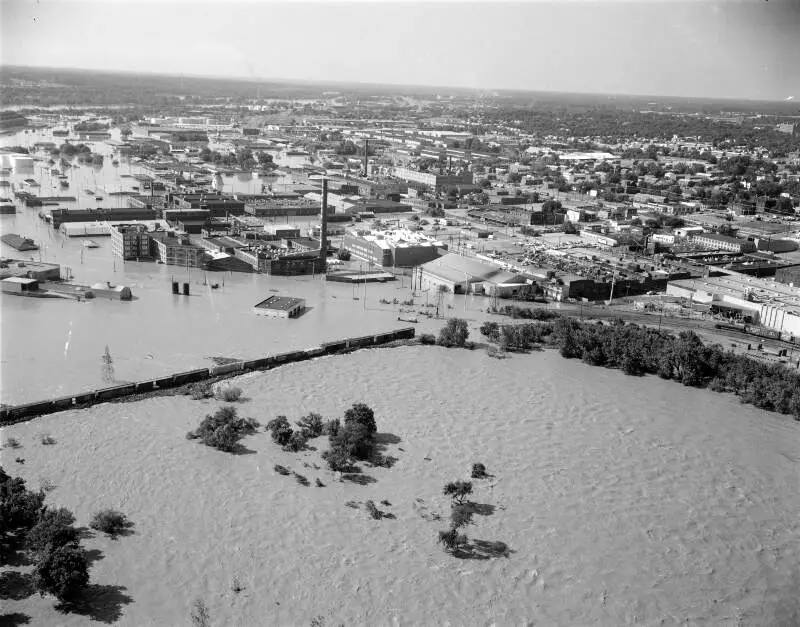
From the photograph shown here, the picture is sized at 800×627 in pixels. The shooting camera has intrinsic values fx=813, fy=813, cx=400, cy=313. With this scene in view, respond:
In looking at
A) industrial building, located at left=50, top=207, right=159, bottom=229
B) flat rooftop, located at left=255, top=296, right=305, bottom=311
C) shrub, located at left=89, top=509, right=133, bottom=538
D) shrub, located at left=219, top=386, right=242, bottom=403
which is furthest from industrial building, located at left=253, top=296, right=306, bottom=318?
industrial building, located at left=50, top=207, right=159, bottom=229

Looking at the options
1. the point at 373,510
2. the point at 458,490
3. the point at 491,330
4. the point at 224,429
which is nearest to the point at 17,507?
the point at 224,429

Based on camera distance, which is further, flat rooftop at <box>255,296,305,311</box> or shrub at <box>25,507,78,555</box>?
flat rooftop at <box>255,296,305,311</box>

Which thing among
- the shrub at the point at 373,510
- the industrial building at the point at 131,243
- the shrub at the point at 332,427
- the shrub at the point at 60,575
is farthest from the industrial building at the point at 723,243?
the shrub at the point at 60,575

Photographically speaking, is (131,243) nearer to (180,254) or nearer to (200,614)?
(180,254)

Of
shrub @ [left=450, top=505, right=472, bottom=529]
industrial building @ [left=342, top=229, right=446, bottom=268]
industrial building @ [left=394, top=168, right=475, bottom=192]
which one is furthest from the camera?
industrial building @ [left=394, top=168, right=475, bottom=192]

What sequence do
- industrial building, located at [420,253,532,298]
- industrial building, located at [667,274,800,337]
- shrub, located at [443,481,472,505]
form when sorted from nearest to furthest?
shrub, located at [443,481,472,505] < industrial building, located at [667,274,800,337] < industrial building, located at [420,253,532,298]

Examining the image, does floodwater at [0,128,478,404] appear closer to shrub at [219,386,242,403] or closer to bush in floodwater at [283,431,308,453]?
shrub at [219,386,242,403]
